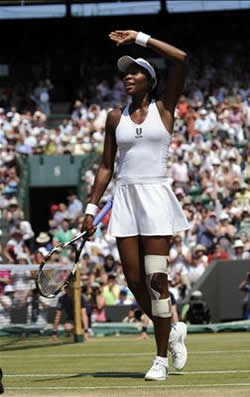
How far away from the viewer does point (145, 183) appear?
8.62 m

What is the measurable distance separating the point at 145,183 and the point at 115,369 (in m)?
2.03

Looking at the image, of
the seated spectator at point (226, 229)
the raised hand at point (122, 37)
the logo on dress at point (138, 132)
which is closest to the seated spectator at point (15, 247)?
the seated spectator at point (226, 229)

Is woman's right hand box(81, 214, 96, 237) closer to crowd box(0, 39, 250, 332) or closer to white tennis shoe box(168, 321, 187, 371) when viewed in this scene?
white tennis shoe box(168, 321, 187, 371)

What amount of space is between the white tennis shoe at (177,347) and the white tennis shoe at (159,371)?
0.22 meters

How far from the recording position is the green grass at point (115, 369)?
25.2ft

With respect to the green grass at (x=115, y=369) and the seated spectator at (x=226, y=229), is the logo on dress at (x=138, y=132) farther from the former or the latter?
the seated spectator at (x=226, y=229)

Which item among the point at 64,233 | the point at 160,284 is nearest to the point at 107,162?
the point at 160,284

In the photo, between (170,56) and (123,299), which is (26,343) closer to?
(123,299)

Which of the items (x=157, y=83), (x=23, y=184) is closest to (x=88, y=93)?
(x=23, y=184)

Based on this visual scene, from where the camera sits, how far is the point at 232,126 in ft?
96.6

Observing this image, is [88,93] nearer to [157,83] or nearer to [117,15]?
[117,15]

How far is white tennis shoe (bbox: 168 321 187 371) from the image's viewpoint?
8.79m

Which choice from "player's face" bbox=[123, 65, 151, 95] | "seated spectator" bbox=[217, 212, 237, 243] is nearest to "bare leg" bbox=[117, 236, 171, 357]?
"player's face" bbox=[123, 65, 151, 95]

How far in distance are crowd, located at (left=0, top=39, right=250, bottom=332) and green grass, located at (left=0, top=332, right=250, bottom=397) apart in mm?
2940
